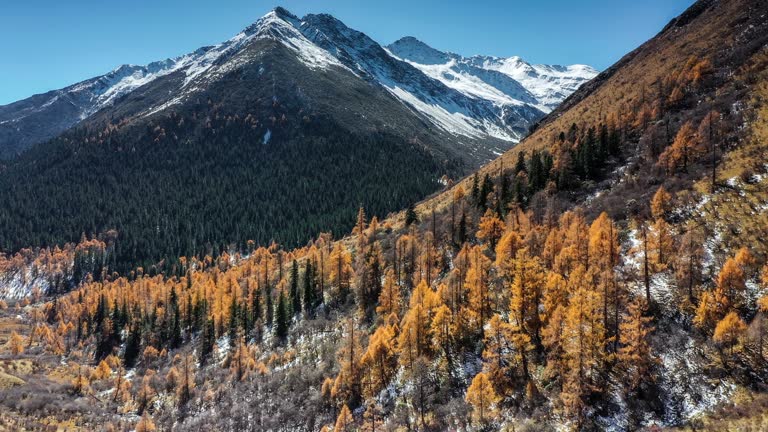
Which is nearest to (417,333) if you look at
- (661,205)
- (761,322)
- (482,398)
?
(482,398)

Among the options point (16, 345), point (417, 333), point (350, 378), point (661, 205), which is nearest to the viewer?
point (417, 333)

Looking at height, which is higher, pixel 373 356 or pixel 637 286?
pixel 637 286

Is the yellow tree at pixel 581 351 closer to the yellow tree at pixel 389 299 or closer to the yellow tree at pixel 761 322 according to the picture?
the yellow tree at pixel 761 322

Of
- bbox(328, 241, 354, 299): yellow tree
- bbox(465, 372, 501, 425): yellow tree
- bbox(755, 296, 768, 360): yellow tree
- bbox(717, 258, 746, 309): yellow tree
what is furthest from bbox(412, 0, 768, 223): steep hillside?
bbox(465, 372, 501, 425): yellow tree

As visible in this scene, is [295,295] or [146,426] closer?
[146,426]

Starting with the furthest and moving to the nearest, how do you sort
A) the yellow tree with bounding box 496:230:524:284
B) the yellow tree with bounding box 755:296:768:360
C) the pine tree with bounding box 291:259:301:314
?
the pine tree with bounding box 291:259:301:314 → the yellow tree with bounding box 496:230:524:284 → the yellow tree with bounding box 755:296:768:360

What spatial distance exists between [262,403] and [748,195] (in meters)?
80.9

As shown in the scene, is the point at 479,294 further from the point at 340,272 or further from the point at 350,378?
the point at 340,272

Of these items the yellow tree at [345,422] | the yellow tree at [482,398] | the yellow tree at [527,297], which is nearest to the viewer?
the yellow tree at [482,398]

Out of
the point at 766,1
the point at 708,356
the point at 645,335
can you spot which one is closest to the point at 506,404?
the point at 645,335

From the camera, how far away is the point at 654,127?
93.1 m

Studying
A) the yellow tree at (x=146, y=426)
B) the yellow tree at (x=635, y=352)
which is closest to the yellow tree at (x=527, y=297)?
the yellow tree at (x=635, y=352)

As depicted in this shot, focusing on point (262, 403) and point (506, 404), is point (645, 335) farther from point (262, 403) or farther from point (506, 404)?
point (262, 403)

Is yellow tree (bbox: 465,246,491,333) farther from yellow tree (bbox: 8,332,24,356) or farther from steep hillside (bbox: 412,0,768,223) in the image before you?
yellow tree (bbox: 8,332,24,356)
